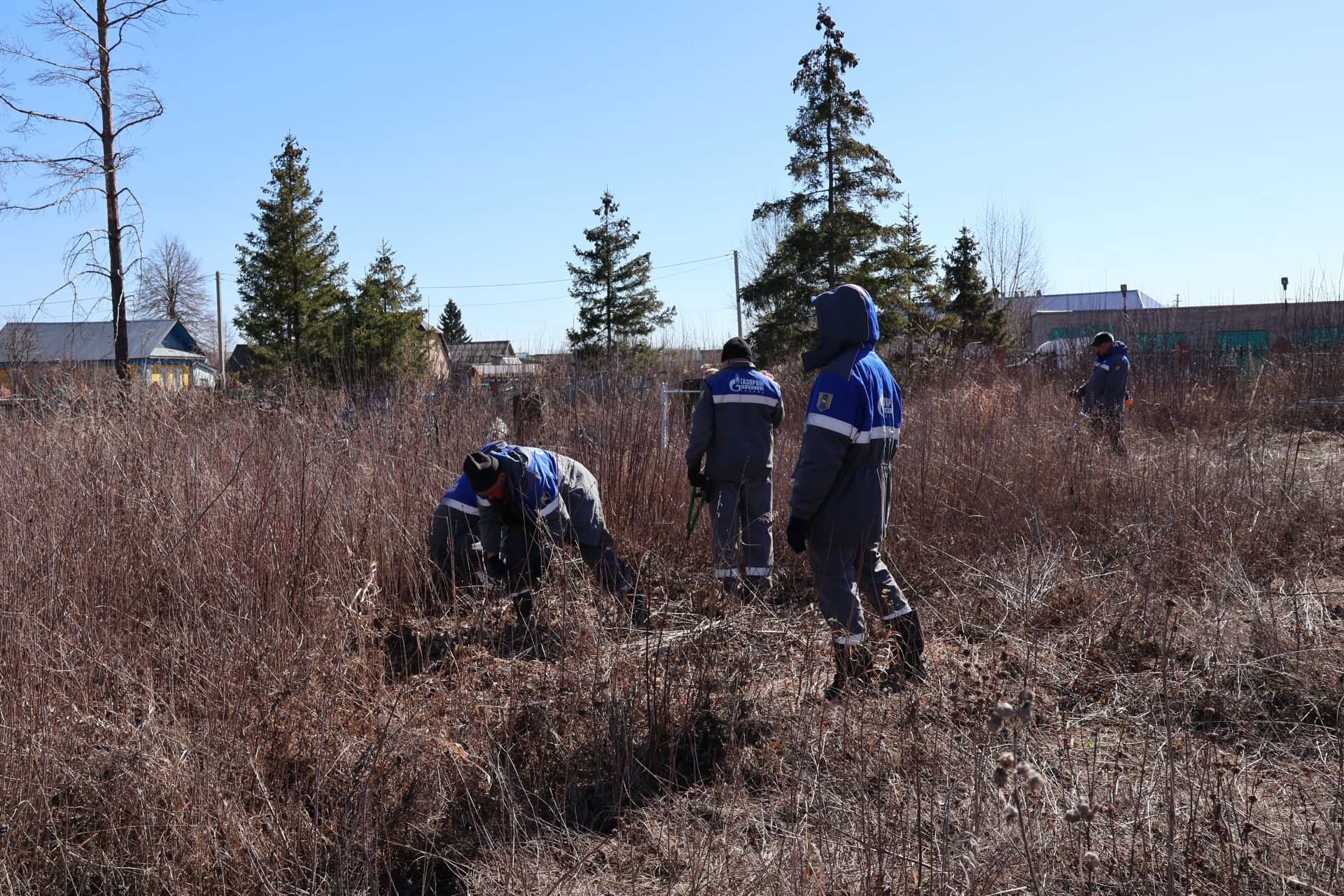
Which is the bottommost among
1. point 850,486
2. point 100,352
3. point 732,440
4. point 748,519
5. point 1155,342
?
point 748,519

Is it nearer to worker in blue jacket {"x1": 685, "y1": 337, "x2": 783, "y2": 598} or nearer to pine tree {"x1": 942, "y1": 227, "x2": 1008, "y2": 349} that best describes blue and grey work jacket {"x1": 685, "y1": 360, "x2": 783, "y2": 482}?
worker in blue jacket {"x1": 685, "y1": 337, "x2": 783, "y2": 598}

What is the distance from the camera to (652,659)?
3.25 m

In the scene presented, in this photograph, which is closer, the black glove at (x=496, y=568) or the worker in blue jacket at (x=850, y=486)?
the worker in blue jacket at (x=850, y=486)

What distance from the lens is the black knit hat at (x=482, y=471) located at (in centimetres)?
418

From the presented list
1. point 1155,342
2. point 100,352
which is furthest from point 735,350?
point 100,352

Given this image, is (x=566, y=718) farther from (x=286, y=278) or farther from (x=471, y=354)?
(x=286, y=278)

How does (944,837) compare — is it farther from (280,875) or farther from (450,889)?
(280,875)

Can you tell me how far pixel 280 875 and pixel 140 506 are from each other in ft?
6.07

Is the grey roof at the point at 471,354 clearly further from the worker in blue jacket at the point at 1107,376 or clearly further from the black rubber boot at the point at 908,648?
the worker in blue jacket at the point at 1107,376

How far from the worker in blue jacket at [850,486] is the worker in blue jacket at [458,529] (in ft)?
5.23

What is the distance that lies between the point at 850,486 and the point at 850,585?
40 centimetres

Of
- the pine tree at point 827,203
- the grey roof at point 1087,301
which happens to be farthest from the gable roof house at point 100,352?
the grey roof at point 1087,301

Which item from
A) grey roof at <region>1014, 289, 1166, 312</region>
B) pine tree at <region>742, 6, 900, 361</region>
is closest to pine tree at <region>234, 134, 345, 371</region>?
pine tree at <region>742, 6, 900, 361</region>

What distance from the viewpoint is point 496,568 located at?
461 cm
